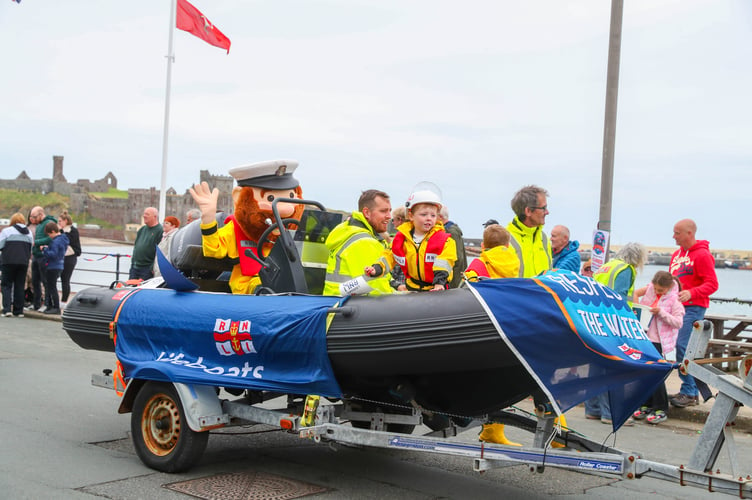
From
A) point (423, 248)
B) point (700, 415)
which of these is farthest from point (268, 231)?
point (700, 415)

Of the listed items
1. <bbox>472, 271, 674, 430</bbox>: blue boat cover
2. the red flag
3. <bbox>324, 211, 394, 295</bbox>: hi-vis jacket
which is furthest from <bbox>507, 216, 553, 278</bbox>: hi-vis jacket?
the red flag

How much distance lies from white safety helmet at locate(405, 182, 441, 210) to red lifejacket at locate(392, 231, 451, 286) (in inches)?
8.8

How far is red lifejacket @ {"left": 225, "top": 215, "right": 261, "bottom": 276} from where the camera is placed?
7078mm

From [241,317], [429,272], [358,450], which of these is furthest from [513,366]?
[358,450]

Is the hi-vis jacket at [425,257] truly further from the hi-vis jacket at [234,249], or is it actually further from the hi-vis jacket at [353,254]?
the hi-vis jacket at [234,249]

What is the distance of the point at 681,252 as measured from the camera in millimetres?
9883

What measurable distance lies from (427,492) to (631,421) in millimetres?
4062

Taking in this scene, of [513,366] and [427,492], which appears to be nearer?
[513,366]

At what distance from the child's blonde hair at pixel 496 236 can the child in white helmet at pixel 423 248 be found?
2.95 feet

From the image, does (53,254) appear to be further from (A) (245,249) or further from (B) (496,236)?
(B) (496,236)

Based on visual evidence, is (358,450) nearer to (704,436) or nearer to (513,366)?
(513,366)

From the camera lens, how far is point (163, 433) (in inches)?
249

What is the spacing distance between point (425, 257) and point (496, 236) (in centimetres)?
116

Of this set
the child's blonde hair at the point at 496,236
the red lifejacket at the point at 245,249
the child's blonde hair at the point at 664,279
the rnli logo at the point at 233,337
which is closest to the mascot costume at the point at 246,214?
the red lifejacket at the point at 245,249
